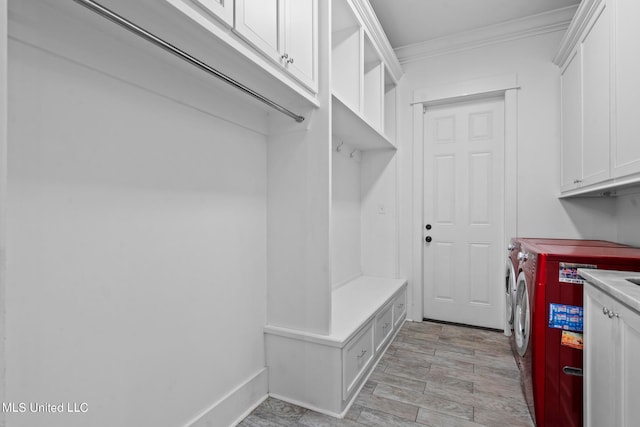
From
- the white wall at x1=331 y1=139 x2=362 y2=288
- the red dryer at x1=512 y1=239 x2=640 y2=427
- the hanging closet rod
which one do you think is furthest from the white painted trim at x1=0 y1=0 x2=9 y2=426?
the white wall at x1=331 y1=139 x2=362 y2=288

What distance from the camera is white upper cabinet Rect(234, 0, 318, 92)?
4.06ft

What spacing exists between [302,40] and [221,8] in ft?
1.98

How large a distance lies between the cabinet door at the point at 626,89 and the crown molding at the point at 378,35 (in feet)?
4.60

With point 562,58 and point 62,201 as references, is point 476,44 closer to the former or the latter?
point 562,58

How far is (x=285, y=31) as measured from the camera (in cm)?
147

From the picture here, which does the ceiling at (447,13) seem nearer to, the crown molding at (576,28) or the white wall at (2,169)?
the crown molding at (576,28)

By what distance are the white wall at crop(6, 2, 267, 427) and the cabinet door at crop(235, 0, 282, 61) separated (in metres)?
0.36

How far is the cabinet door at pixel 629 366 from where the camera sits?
3.00ft

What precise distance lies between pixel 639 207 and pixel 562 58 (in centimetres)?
134

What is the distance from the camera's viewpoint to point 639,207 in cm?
218

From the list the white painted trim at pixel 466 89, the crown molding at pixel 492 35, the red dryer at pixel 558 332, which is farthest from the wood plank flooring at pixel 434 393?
the crown molding at pixel 492 35

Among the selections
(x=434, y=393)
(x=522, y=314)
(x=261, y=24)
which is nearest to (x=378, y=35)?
(x=261, y=24)

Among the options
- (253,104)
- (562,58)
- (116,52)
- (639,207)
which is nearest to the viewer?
(116,52)

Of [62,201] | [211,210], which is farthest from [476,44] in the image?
[62,201]
